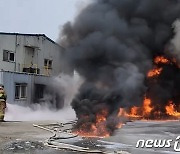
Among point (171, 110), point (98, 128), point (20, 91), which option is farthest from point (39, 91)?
point (98, 128)

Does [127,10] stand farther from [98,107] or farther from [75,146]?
[75,146]

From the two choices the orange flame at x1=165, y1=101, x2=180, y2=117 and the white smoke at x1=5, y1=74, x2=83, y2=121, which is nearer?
the orange flame at x1=165, y1=101, x2=180, y2=117

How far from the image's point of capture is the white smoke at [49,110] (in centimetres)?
2275

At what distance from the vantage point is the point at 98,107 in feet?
42.3

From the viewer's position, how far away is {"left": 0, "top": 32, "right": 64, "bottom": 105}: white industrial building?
25.6m

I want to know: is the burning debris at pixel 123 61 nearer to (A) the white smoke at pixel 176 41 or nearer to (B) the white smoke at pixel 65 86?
(A) the white smoke at pixel 176 41

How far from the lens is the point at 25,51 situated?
29.5 meters

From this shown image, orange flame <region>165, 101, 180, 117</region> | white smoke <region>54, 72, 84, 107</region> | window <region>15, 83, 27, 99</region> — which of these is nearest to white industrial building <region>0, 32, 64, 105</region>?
window <region>15, 83, 27, 99</region>

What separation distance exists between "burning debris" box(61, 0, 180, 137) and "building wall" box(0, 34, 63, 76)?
1088 centimetres

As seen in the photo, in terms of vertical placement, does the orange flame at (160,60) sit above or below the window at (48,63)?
below

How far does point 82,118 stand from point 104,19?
4735mm

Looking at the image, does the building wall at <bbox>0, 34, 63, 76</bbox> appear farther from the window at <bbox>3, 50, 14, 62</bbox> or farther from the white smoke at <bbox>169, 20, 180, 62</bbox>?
the white smoke at <bbox>169, 20, 180, 62</bbox>

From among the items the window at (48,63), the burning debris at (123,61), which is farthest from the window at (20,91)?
the burning debris at (123,61)

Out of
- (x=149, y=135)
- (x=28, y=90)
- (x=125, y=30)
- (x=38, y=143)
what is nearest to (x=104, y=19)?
(x=125, y=30)
